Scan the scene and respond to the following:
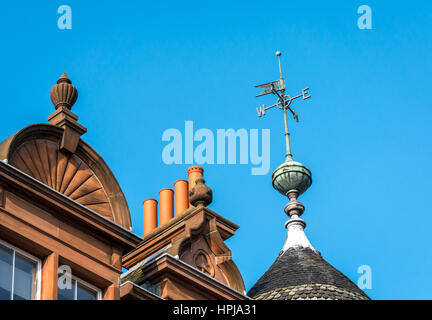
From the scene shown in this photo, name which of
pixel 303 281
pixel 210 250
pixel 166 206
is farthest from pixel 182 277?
pixel 303 281

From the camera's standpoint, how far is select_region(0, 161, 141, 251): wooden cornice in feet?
92.7

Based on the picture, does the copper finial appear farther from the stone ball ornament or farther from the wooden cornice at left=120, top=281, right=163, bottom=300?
the stone ball ornament

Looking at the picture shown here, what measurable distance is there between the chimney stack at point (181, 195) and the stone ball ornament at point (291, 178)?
17931mm

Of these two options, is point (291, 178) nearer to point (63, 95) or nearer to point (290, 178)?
point (290, 178)

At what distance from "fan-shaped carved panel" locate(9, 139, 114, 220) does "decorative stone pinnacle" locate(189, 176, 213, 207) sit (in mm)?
2553

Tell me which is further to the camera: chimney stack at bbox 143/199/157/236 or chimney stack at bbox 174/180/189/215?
chimney stack at bbox 143/199/157/236

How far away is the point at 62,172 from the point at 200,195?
3.61m

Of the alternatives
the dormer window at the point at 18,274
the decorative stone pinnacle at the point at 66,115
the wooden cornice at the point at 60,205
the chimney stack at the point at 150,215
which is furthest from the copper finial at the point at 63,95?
the chimney stack at the point at 150,215

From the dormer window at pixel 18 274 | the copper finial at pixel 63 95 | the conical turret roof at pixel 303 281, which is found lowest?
the dormer window at pixel 18 274

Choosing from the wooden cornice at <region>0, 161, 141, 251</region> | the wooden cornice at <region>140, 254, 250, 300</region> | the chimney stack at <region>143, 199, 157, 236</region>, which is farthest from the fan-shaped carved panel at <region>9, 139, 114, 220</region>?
the chimney stack at <region>143, 199, 157, 236</region>

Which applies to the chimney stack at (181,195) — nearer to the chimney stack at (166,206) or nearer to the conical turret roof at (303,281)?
the chimney stack at (166,206)

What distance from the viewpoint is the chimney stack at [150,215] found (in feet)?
117

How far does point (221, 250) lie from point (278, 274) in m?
14.0

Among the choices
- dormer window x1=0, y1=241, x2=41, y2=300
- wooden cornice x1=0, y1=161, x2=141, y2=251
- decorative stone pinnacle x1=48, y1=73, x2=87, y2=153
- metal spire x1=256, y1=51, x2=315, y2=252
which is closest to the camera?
dormer window x1=0, y1=241, x2=41, y2=300
